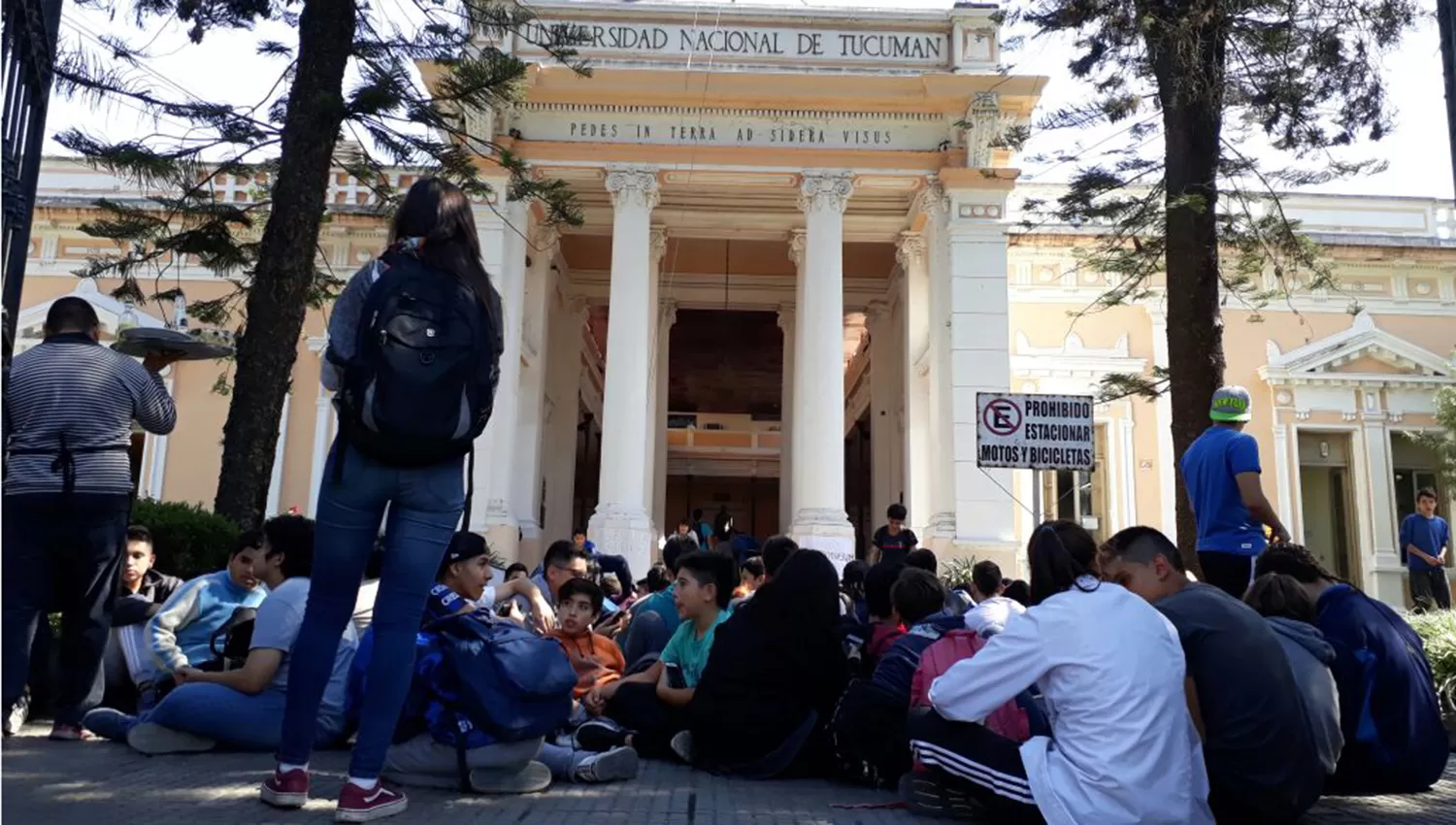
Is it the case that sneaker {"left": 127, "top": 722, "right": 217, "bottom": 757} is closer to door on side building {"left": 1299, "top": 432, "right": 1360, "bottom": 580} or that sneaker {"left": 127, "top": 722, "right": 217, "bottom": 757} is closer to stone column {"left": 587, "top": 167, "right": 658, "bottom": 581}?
stone column {"left": 587, "top": 167, "right": 658, "bottom": 581}

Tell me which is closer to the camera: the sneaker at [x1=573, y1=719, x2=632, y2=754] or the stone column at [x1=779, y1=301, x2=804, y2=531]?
the sneaker at [x1=573, y1=719, x2=632, y2=754]

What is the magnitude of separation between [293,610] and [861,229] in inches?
638

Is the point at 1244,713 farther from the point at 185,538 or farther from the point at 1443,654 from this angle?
the point at 185,538

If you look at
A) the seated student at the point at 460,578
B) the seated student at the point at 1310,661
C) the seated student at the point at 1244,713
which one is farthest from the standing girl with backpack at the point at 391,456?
the seated student at the point at 1310,661

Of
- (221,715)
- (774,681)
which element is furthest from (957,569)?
(221,715)

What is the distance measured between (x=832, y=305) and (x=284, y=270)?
390 inches

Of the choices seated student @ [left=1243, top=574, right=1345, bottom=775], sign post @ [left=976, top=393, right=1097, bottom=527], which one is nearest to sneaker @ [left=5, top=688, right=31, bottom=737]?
seated student @ [left=1243, top=574, right=1345, bottom=775]

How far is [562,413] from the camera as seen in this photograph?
867 inches

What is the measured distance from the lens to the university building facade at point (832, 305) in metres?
16.1

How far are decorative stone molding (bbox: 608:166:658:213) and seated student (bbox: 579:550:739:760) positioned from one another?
39.2 ft

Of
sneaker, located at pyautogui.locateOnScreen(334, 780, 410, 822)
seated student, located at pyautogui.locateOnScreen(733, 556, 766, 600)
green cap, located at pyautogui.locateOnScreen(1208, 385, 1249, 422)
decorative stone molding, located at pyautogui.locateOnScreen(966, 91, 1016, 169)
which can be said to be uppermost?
decorative stone molding, located at pyautogui.locateOnScreen(966, 91, 1016, 169)

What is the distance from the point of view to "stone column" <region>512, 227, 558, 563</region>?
58.4 ft

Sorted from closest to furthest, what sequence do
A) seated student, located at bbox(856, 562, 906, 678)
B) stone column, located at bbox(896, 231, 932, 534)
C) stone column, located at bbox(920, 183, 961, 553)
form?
seated student, located at bbox(856, 562, 906, 678) < stone column, located at bbox(920, 183, 961, 553) < stone column, located at bbox(896, 231, 932, 534)

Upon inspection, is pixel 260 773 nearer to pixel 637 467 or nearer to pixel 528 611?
pixel 528 611
